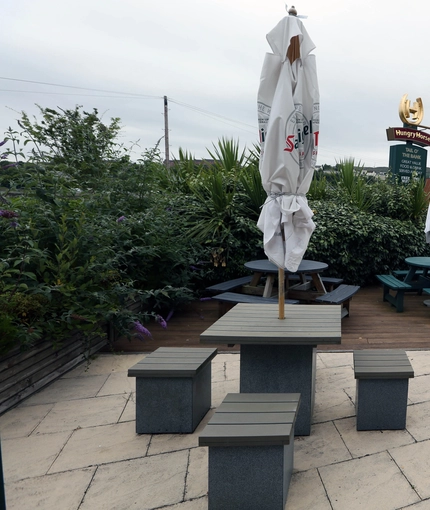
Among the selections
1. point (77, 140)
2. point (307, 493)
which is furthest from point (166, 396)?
point (77, 140)

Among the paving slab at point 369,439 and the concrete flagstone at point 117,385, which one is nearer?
the paving slab at point 369,439

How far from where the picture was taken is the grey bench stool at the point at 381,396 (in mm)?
2578

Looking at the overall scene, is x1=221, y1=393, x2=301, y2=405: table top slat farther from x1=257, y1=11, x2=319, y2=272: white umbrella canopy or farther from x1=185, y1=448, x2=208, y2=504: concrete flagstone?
x1=257, y1=11, x2=319, y2=272: white umbrella canopy

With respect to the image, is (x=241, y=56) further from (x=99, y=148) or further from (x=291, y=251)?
(x=291, y=251)

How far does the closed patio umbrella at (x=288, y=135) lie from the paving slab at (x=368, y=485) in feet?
3.20

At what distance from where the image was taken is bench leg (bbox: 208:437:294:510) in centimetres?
181

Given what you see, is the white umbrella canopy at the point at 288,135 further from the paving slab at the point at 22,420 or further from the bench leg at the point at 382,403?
the paving slab at the point at 22,420

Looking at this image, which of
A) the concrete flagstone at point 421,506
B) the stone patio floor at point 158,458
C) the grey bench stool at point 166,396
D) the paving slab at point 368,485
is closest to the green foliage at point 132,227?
the stone patio floor at point 158,458

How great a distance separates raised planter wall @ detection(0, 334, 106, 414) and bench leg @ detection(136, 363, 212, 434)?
911 mm

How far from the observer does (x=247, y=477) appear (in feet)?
6.03

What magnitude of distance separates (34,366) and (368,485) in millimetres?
2292

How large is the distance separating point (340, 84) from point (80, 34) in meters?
4.38

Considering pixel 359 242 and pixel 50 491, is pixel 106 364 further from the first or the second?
pixel 359 242

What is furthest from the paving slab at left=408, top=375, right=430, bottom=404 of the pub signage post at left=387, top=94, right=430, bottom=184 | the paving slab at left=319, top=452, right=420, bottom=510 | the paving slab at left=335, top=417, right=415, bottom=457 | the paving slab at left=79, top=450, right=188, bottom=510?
the pub signage post at left=387, top=94, right=430, bottom=184
